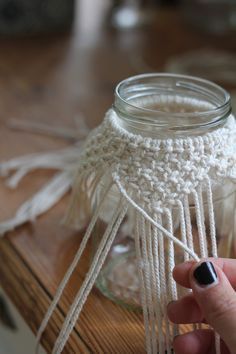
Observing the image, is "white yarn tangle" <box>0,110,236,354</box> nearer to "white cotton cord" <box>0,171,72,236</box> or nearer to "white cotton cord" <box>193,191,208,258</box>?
"white cotton cord" <box>193,191,208,258</box>

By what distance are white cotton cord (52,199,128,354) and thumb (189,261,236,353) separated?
0.25ft

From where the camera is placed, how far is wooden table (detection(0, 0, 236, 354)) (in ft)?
1.45

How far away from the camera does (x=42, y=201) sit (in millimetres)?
577

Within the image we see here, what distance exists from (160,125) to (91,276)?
0.43 ft

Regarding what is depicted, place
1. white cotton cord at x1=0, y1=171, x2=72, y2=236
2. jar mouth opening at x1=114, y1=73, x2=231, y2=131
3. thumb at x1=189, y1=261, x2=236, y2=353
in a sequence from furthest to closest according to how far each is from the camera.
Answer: white cotton cord at x1=0, y1=171, x2=72, y2=236, jar mouth opening at x1=114, y1=73, x2=231, y2=131, thumb at x1=189, y1=261, x2=236, y2=353

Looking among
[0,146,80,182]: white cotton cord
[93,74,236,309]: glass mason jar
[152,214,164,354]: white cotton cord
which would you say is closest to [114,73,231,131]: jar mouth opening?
[93,74,236,309]: glass mason jar

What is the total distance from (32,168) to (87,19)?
697 mm

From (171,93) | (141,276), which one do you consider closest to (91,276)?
(141,276)

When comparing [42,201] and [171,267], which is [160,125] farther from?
[42,201]

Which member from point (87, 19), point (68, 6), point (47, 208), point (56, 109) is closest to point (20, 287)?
point (47, 208)

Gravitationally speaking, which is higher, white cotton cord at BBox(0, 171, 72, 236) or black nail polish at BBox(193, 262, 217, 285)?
black nail polish at BBox(193, 262, 217, 285)

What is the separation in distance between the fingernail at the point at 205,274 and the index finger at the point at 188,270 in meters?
0.01

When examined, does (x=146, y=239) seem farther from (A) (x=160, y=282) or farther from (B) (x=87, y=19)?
(B) (x=87, y=19)

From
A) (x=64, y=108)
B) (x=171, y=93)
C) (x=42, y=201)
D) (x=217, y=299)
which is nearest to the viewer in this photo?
(x=217, y=299)
